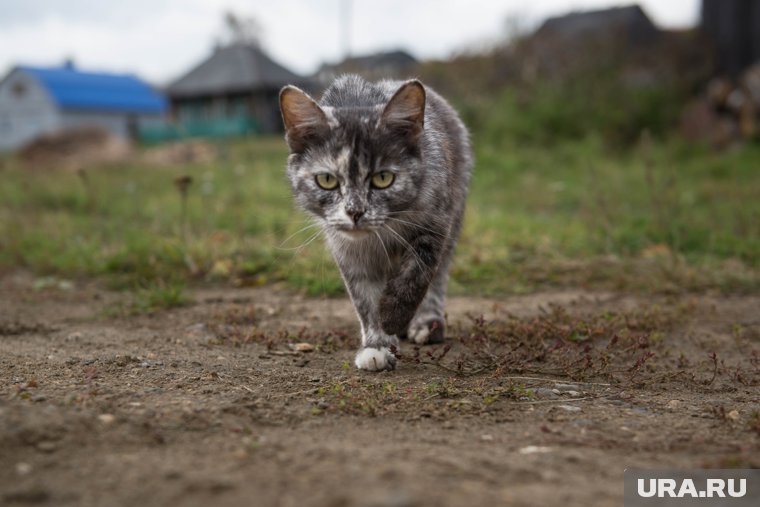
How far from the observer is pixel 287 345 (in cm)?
404

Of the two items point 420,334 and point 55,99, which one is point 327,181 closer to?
point 420,334

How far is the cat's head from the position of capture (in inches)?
133

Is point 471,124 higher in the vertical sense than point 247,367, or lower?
higher

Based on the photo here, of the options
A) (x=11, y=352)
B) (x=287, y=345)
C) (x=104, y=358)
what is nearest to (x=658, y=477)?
(x=287, y=345)

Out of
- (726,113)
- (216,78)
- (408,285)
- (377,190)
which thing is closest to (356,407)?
(408,285)

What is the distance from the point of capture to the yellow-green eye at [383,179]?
343 centimetres

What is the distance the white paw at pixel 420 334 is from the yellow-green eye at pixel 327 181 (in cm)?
115

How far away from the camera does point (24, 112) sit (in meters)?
19.6

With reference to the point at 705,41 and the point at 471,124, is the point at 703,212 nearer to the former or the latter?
the point at 471,124

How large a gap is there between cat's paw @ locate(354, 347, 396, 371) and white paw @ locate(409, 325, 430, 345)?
53cm

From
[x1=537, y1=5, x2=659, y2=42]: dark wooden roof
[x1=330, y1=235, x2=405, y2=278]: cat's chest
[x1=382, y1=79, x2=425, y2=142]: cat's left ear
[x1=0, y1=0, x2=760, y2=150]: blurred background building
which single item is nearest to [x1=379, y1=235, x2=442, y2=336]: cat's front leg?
[x1=330, y1=235, x2=405, y2=278]: cat's chest

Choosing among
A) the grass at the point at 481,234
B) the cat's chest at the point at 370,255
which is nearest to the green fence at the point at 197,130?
the grass at the point at 481,234

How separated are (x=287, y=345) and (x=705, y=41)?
14.2 metres

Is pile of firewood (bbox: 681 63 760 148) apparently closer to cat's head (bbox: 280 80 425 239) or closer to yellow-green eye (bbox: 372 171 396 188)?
cat's head (bbox: 280 80 425 239)
